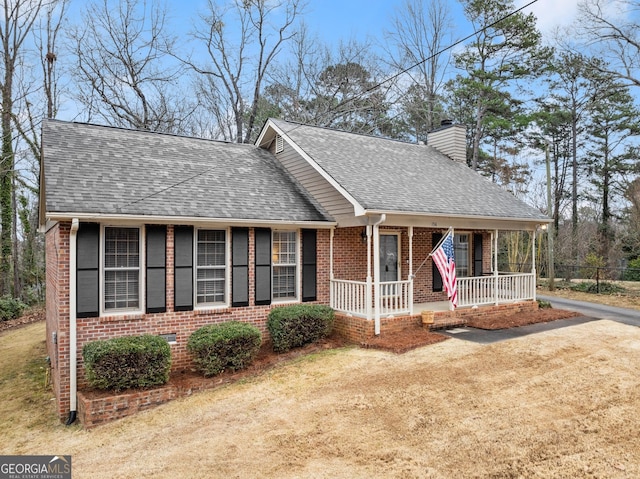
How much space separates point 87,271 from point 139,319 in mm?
1300

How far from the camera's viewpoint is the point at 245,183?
1085 cm

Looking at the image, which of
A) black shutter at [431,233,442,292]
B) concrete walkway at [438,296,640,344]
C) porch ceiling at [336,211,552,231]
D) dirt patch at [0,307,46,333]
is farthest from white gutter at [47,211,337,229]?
dirt patch at [0,307,46,333]

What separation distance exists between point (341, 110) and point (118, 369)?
19.7 metres

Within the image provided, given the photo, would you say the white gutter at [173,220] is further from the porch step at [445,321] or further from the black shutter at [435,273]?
the black shutter at [435,273]

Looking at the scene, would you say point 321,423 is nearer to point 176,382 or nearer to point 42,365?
point 176,382

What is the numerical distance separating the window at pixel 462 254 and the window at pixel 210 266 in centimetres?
753

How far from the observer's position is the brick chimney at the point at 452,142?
16.0 meters

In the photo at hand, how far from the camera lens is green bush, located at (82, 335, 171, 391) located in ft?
23.6

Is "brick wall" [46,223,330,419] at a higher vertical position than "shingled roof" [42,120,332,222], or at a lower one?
lower

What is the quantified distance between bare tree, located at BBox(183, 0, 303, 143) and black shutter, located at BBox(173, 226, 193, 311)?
16191 millimetres

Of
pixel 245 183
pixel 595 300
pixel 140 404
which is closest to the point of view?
pixel 140 404

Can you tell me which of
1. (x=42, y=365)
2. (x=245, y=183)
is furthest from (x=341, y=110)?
(x=42, y=365)

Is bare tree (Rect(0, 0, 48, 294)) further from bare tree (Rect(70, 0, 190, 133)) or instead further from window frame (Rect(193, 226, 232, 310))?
window frame (Rect(193, 226, 232, 310))

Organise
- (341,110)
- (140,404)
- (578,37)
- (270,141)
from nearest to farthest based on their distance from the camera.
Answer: (140,404) → (270,141) → (578,37) → (341,110)
